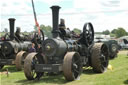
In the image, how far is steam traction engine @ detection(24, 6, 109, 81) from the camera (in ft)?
27.0

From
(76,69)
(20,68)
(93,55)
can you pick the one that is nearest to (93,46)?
(93,55)

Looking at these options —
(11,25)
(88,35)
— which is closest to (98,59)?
(88,35)

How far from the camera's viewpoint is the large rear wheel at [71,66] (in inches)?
311

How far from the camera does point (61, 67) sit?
8430 mm

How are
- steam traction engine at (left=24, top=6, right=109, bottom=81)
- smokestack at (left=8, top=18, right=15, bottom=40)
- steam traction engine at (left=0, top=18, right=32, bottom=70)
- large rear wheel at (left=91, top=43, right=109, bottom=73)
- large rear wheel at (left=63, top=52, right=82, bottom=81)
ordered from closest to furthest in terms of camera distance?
large rear wheel at (left=63, top=52, right=82, bottom=81)
steam traction engine at (left=24, top=6, right=109, bottom=81)
large rear wheel at (left=91, top=43, right=109, bottom=73)
steam traction engine at (left=0, top=18, right=32, bottom=70)
smokestack at (left=8, top=18, right=15, bottom=40)

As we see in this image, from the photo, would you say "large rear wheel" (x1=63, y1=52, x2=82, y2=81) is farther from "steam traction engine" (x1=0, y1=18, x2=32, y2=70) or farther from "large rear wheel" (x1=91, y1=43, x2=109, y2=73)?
"steam traction engine" (x1=0, y1=18, x2=32, y2=70)

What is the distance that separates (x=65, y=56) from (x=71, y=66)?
489 millimetres

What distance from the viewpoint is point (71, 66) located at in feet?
26.1

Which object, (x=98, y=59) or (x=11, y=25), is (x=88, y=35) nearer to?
(x=98, y=59)

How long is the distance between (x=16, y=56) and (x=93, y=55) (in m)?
4.78

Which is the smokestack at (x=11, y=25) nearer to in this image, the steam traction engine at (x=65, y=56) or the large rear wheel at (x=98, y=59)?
the steam traction engine at (x=65, y=56)

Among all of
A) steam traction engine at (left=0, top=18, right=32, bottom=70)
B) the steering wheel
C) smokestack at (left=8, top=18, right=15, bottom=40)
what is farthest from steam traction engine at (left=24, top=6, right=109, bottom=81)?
smokestack at (left=8, top=18, right=15, bottom=40)

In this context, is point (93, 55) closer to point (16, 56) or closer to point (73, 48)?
point (73, 48)

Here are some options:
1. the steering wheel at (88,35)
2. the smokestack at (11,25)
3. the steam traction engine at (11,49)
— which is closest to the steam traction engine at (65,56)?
the steering wheel at (88,35)
